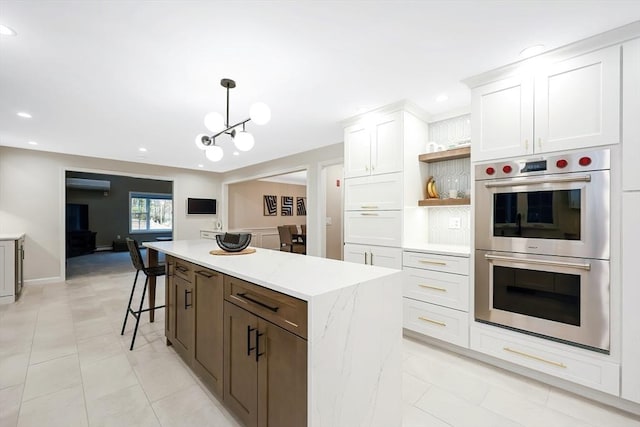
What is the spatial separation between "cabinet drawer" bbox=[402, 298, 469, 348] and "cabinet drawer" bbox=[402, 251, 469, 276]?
35 cm

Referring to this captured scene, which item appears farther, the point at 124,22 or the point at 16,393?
the point at 16,393

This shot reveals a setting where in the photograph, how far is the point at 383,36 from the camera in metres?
1.80

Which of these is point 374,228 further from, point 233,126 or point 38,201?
point 38,201

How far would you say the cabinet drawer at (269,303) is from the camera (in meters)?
1.13

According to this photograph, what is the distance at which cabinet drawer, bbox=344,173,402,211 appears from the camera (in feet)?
9.34

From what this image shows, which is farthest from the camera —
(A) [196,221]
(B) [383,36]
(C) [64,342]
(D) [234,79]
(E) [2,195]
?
(A) [196,221]

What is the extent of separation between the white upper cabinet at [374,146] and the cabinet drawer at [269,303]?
2.00 m

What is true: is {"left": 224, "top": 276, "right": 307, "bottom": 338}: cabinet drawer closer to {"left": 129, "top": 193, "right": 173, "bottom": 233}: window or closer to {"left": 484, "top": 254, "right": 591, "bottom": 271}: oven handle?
{"left": 484, "top": 254, "right": 591, "bottom": 271}: oven handle

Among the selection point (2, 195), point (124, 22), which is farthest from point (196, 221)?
point (124, 22)

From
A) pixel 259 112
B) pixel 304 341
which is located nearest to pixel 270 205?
pixel 259 112

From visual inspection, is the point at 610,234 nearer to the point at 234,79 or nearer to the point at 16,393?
the point at 234,79

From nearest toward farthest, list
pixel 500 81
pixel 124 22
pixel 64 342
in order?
pixel 124 22
pixel 500 81
pixel 64 342

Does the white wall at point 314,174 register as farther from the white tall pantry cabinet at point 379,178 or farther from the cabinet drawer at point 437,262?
the cabinet drawer at point 437,262

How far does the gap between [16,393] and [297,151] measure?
437 cm
